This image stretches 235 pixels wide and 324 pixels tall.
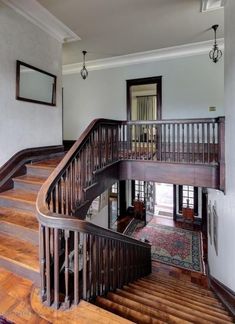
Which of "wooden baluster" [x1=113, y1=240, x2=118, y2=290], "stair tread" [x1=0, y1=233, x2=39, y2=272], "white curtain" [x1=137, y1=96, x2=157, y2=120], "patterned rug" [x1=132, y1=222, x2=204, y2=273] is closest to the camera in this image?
"stair tread" [x1=0, y1=233, x2=39, y2=272]

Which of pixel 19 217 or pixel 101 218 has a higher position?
pixel 19 217

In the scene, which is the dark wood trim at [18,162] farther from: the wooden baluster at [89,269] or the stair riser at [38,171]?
the wooden baluster at [89,269]

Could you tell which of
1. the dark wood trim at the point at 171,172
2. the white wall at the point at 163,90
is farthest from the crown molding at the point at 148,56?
the dark wood trim at the point at 171,172

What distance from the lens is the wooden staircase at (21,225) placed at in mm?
2100

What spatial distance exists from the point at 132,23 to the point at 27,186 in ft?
11.4

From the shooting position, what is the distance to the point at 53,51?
14.4 feet

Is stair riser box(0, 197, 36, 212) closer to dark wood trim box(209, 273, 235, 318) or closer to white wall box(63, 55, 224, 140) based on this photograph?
dark wood trim box(209, 273, 235, 318)

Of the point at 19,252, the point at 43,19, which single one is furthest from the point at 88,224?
the point at 43,19

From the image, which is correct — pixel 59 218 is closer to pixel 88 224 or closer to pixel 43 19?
pixel 88 224

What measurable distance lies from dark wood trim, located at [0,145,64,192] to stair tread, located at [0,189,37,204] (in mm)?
118

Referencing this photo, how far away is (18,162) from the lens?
357 centimetres

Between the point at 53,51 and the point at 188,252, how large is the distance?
6.57m

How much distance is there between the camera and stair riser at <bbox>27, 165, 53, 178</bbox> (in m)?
3.51

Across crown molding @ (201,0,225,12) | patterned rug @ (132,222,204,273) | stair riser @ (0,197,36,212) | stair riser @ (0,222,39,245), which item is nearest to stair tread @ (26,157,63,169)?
stair riser @ (0,197,36,212)
